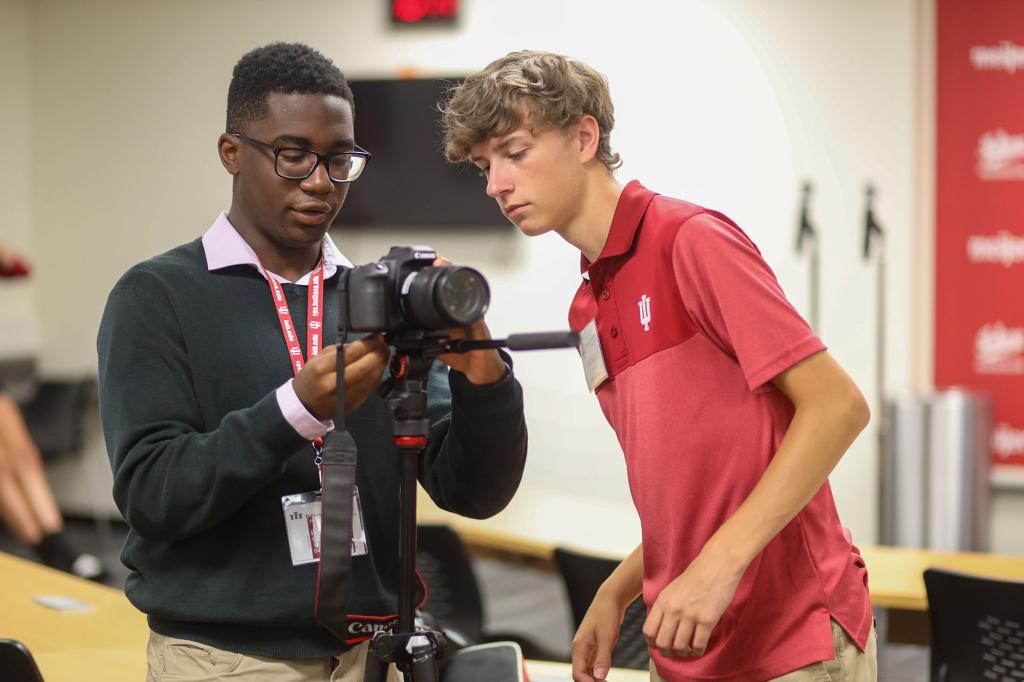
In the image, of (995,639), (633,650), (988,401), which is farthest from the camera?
(988,401)

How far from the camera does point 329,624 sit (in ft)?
4.37

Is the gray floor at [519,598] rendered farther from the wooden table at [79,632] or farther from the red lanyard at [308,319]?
the red lanyard at [308,319]

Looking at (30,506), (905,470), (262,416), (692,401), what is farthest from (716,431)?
(30,506)

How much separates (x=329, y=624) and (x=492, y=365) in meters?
0.39

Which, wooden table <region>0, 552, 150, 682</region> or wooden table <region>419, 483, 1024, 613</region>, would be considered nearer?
wooden table <region>0, 552, 150, 682</region>

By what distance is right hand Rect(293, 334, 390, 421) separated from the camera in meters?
1.32

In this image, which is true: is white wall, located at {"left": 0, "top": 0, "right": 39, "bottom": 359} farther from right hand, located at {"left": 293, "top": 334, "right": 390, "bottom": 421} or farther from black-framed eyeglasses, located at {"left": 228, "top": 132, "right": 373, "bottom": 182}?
right hand, located at {"left": 293, "top": 334, "right": 390, "bottom": 421}

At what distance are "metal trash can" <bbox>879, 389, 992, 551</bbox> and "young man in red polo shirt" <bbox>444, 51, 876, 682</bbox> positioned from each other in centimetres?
344

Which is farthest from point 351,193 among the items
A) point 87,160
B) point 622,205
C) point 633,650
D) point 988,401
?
point 622,205

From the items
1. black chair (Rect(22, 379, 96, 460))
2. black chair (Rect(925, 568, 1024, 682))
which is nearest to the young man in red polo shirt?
black chair (Rect(925, 568, 1024, 682))

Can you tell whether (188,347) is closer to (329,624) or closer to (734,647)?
(329,624)

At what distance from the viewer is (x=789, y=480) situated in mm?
1229

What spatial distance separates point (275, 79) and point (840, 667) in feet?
3.54

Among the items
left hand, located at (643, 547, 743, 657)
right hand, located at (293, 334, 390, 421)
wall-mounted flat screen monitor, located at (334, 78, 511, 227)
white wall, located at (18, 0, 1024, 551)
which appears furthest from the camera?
wall-mounted flat screen monitor, located at (334, 78, 511, 227)
